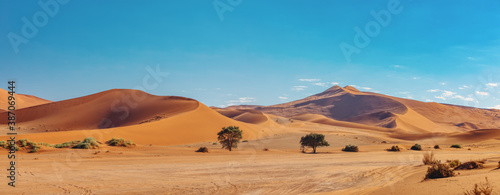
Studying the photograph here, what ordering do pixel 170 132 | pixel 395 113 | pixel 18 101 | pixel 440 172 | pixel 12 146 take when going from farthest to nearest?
pixel 395 113 → pixel 18 101 → pixel 170 132 → pixel 12 146 → pixel 440 172

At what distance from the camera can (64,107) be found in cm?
6944

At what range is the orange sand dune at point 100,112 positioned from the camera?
59.6 m

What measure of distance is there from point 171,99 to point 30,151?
160ft

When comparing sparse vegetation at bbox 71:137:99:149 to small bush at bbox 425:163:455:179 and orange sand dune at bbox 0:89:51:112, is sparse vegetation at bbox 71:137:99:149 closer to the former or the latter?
small bush at bbox 425:163:455:179

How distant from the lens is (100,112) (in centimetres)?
6606

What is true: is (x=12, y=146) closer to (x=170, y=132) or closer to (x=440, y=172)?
(x=440, y=172)

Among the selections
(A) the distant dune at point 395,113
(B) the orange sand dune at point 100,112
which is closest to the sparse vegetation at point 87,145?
(B) the orange sand dune at point 100,112

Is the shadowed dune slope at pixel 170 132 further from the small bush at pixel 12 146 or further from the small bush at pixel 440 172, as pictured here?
the small bush at pixel 440 172

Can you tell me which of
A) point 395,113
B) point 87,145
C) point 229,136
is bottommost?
point 87,145

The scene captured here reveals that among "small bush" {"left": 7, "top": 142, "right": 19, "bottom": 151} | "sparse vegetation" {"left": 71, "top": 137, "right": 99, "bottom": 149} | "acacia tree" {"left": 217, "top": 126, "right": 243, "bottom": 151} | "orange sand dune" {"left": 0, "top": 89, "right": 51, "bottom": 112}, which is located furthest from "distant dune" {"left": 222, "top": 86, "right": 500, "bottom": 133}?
"orange sand dune" {"left": 0, "top": 89, "right": 51, "bottom": 112}

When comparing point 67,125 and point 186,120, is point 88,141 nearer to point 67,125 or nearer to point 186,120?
point 186,120

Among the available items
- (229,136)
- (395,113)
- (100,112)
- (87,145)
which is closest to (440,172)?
(87,145)

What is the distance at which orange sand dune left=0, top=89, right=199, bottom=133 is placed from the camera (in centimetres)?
5962

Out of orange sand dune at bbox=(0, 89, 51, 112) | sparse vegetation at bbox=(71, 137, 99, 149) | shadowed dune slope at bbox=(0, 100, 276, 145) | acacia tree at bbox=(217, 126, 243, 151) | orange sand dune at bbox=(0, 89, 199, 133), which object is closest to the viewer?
sparse vegetation at bbox=(71, 137, 99, 149)
